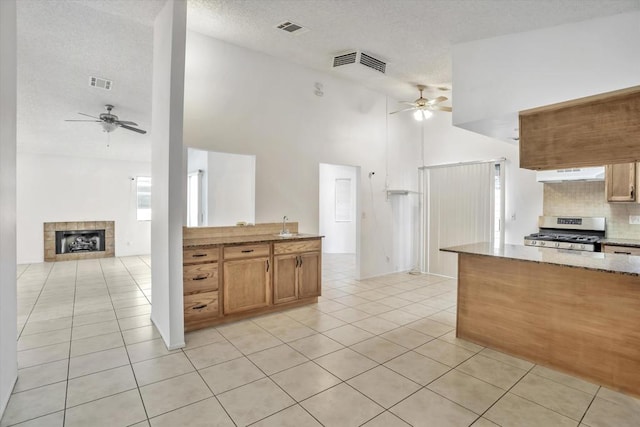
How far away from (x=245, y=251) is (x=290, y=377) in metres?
1.63

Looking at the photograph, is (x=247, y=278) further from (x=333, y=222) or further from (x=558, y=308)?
(x=333, y=222)

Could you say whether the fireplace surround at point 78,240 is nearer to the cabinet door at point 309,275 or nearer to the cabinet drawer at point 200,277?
the cabinet drawer at point 200,277

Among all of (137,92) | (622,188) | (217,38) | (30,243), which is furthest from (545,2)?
(30,243)

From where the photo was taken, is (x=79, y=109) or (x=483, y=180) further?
(x=483, y=180)

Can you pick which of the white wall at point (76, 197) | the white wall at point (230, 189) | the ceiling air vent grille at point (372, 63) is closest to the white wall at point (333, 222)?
the white wall at point (230, 189)

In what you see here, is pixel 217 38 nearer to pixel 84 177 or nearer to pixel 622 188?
pixel 622 188

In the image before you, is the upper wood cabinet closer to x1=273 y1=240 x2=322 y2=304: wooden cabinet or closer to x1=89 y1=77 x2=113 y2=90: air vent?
x1=273 y1=240 x2=322 y2=304: wooden cabinet

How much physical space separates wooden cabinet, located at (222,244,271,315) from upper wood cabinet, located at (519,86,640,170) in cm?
303

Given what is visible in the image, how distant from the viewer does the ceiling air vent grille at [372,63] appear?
4273 millimetres

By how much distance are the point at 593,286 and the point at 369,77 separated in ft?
13.1

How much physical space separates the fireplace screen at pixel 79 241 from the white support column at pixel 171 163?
6.78 meters

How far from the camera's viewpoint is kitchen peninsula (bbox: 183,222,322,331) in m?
3.37

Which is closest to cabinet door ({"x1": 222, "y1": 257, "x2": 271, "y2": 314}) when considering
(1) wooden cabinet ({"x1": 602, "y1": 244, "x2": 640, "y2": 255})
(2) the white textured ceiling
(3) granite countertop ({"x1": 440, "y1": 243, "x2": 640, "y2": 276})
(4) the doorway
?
(3) granite countertop ({"x1": 440, "y1": 243, "x2": 640, "y2": 276})

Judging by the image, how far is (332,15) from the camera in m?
3.36
